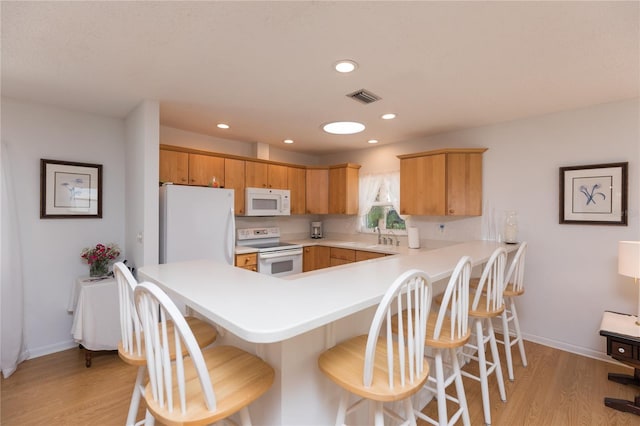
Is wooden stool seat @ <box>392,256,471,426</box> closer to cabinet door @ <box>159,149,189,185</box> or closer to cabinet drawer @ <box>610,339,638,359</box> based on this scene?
cabinet drawer @ <box>610,339,638,359</box>

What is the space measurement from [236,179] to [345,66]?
239 cm

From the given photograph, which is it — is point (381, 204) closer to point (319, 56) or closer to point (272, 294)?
point (319, 56)

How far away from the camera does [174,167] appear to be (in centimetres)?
336

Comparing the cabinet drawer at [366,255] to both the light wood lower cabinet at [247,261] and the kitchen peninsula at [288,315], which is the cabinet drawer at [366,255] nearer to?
the light wood lower cabinet at [247,261]

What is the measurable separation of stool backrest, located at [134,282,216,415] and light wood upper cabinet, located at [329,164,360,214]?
367 centimetres

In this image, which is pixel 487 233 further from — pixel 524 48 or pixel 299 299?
pixel 299 299

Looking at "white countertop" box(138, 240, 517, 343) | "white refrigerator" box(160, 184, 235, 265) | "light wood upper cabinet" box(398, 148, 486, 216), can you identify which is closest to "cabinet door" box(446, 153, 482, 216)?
"light wood upper cabinet" box(398, 148, 486, 216)

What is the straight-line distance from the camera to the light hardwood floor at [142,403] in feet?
6.37

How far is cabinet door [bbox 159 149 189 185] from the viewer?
3260 millimetres

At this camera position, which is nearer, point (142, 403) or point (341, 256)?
point (142, 403)

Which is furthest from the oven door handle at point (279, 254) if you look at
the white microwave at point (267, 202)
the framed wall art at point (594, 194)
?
the framed wall art at point (594, 194)

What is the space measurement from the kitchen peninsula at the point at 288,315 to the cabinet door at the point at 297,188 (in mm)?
2972

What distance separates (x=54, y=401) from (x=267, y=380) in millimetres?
2107

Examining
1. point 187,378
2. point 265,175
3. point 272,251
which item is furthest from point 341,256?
point 187,378
